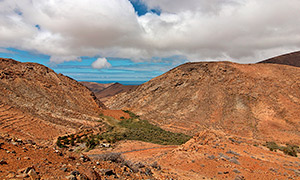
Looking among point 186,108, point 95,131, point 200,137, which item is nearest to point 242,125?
point 186,108

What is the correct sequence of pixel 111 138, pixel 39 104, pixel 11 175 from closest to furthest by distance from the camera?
pixel 11 175 < pixel 111 138 < pixel 39 104

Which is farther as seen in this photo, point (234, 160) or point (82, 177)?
point (234, 160)

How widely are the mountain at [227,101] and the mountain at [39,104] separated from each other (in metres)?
13.6

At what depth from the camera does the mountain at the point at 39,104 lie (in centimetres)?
2141

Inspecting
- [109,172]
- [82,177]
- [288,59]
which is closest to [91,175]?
[82,177]

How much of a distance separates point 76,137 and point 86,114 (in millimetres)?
8562

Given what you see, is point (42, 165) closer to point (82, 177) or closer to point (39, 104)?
point (82, 177)

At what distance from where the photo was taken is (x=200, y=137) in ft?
52.3

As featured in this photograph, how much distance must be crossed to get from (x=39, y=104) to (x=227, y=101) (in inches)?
1315

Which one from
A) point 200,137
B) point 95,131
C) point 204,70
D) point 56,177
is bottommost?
point 95,131

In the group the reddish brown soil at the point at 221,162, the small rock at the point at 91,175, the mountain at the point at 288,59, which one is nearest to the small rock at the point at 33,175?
the small rock at the point at 91,175

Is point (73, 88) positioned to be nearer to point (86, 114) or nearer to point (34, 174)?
point (86, 114)

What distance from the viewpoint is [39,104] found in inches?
1049

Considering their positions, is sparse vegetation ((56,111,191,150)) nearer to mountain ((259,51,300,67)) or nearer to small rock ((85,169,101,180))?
small rock ((85,169,101,180))
